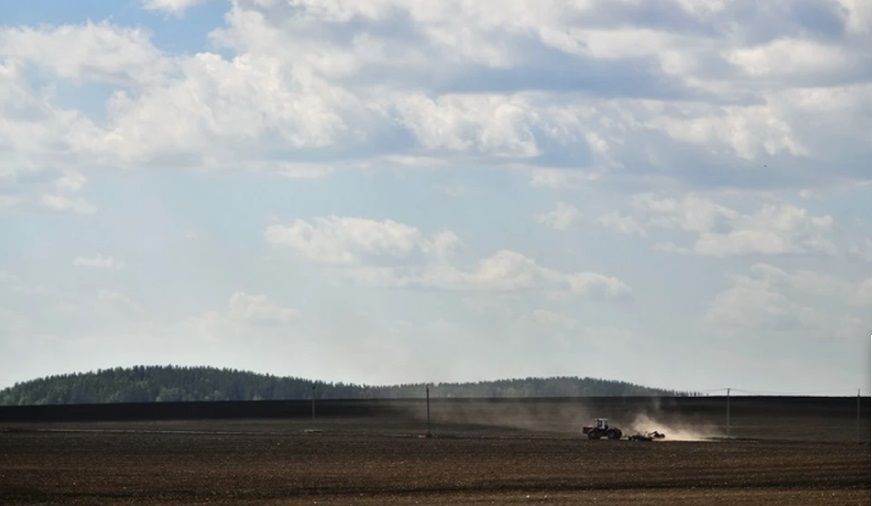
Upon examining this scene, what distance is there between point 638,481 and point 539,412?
89294 mm

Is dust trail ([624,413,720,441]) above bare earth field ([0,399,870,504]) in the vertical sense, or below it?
above

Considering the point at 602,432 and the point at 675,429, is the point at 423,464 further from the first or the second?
the point at 675,429

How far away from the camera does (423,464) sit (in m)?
82.2

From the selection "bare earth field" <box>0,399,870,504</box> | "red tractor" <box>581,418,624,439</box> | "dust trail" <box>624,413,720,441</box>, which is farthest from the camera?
"dust trail" <box>624,413,720,441</box>

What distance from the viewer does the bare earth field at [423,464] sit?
210ft

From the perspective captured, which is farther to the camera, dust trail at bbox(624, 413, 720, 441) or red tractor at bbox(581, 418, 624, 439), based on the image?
dust trail at bbox(624, 413, 720, 441)

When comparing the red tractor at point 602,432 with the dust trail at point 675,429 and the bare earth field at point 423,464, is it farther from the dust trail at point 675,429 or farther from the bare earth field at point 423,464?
the dust trail at point 675,429

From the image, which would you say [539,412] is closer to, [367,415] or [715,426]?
[367,415]

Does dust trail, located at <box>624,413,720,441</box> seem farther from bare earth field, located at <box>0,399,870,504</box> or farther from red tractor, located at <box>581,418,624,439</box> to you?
red tractor, located at <box>581,418,624,439</box>

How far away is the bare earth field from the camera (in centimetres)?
6412

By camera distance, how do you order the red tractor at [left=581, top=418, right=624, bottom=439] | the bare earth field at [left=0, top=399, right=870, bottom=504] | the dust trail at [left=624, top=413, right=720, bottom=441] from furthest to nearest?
1. the dust trail at [left=624, top=413, right=720, bottom=441]
2. the red tractor at [left=581, top=418, right=624, bottom=439]
3. the bare earth field at [left=0, top=399, right=870, bottom=504]

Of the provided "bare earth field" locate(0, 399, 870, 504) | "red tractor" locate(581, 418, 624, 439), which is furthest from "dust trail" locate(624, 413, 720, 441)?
"red tractor" locate(581, 418, 624, 439)

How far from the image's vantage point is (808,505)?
192 feet

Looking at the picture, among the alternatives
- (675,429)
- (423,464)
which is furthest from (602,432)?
(423,464)
